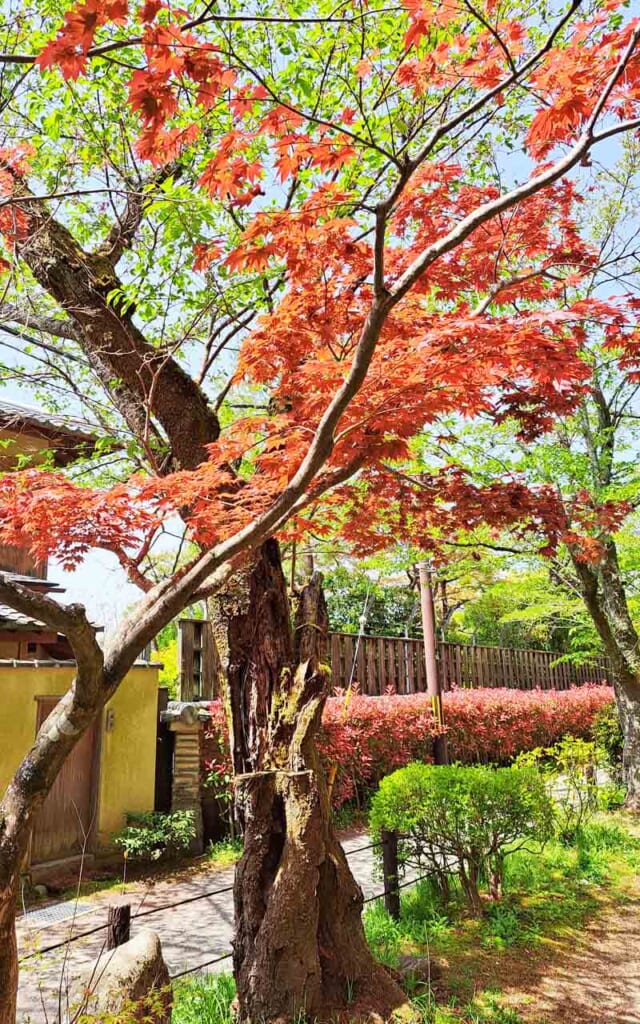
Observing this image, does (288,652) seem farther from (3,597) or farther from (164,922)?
(164,922)

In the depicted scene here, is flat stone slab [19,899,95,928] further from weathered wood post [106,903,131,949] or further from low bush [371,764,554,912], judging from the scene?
low bush [371,764,554,912]

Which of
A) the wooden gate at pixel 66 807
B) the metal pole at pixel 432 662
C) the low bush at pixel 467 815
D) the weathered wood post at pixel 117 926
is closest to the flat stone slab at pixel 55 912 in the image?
the wooden gate at pixel 66 807

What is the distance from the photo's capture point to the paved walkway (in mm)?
4730

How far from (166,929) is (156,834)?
1.79 metres

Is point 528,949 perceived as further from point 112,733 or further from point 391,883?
point 112,733

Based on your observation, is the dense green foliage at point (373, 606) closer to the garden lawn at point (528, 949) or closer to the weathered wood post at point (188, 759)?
the weathered wood post at point (188, 759)

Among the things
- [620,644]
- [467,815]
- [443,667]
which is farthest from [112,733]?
[443,667]

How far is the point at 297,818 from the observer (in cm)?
414

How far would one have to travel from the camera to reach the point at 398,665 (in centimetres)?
1284

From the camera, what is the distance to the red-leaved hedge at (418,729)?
30.0 ft

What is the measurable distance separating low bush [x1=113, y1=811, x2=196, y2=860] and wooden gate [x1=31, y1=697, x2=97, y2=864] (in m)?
0.47

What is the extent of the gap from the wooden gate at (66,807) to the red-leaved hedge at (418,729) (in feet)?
4.77

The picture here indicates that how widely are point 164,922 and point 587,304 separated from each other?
622cm

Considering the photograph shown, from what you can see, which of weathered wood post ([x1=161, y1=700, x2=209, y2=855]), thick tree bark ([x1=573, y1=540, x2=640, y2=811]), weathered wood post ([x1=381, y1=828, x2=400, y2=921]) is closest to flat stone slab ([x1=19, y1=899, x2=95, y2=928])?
weathered wood post ([x1=161, y1=700, x2=209, y2=855])
